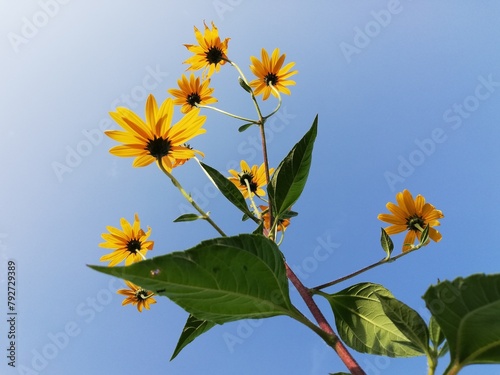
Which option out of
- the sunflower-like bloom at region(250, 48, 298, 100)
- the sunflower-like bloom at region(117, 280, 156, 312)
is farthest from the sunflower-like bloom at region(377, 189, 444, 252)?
the sunflower-like bloom at region(117, 280, 156, 312)

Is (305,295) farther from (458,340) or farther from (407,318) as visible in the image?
(458,340)

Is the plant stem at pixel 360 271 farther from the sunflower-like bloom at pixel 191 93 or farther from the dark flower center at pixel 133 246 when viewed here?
the sunflower-like bloom at pixel 191 93

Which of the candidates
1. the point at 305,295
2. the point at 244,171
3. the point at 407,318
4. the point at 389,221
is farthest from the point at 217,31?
the point at 407,318

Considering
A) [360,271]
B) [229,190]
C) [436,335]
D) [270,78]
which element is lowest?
[436,335]

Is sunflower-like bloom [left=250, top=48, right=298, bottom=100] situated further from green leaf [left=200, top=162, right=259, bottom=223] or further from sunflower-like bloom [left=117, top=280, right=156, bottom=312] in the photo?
sunflower-like bloom [left=117, top=280, right=156, bottom=312]

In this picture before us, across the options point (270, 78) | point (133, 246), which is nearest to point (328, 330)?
point (133, 246)

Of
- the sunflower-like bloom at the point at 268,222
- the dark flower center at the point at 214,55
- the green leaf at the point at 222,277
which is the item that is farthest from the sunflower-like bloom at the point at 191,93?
the green leaf at the point at 222,277

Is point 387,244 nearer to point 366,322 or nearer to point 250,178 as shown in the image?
point 366,322
